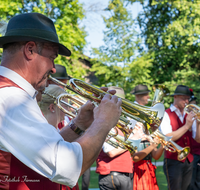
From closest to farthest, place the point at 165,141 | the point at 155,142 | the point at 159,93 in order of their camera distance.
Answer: the point at 155,142, the point at 165,141, the point at 159,93

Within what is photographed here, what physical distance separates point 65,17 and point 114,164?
1046cm

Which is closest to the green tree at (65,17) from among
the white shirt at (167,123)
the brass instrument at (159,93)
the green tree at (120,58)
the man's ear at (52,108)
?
the green tree at (120,58)

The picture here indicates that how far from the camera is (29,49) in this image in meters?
1.43

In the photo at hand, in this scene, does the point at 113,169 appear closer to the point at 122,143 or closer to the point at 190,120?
the point at 122,143

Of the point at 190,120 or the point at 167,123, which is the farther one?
the point at 167,123

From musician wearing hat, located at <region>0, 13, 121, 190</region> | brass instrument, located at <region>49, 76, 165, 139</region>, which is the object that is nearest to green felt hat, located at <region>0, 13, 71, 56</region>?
musician wearing hat, located at <region>0, 13, 121, 190</region>

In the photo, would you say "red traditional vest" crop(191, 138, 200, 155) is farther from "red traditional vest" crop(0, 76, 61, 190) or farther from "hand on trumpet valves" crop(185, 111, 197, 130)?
"red traditional vest" crop(0, 76, 61, 190)

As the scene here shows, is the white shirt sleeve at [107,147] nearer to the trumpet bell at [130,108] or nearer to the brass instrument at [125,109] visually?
the brass instrument at [125,109]

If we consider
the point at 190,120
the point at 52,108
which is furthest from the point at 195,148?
the point at 52,108

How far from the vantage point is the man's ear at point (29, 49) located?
142 cm

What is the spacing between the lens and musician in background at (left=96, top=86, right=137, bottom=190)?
3.61 metres

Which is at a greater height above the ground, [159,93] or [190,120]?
[159,93]

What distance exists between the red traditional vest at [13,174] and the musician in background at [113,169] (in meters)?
2.27

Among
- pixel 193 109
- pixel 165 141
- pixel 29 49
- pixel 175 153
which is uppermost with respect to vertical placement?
pixel 29 49
